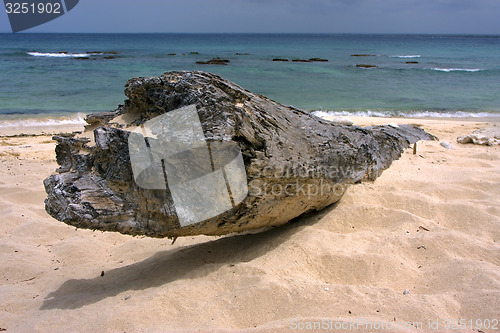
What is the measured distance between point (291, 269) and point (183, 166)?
1.00 metres

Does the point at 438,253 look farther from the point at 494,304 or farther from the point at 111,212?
the point at 111,212

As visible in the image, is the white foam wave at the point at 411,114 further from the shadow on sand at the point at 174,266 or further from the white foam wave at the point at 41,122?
the shadow on sand at the point at 174,266

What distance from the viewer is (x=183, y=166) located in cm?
244

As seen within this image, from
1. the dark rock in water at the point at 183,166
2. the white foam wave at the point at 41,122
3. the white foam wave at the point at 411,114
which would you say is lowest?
the white foam wave at the point at 41,122

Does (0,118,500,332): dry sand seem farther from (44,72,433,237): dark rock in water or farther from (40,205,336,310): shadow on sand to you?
(44,72,433,237): dark rock in water

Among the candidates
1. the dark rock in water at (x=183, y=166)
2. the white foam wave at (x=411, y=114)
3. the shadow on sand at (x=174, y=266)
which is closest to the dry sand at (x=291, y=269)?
the shadow on sand at (x=174, y=266)

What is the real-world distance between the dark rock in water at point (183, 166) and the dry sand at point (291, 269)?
1.26ft

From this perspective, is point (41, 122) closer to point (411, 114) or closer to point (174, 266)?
point (174, 266)

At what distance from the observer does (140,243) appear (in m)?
3.56

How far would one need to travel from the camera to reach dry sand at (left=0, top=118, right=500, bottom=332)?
2033 millimetres

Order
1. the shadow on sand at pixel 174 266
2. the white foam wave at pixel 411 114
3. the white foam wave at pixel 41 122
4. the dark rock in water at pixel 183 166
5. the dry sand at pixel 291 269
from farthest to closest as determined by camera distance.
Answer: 1. the white foam wave at pixel 411 114
2. the white foam wave at pixel 41 122
3. the shadow on sand at pixel 174 266
4. the dark rock in water at pixel 183 166
5. the dry sand at pixel 291 269

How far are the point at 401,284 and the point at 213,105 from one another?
166cm

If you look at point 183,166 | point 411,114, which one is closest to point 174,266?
point 183,166

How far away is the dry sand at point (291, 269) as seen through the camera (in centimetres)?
203
